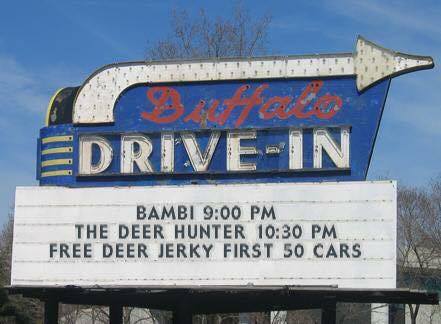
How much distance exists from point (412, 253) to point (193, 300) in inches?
1527

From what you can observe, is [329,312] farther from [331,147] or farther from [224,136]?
[224,136]

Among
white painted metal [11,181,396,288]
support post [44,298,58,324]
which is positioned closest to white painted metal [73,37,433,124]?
white painted metal [11,181,396,288]

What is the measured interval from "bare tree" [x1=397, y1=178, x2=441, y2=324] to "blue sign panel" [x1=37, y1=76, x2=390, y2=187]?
35.3 m

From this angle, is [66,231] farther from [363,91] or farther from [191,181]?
[363,91]

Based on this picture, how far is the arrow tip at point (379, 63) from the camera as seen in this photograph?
1599 cm

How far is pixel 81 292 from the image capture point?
17359 millimetres

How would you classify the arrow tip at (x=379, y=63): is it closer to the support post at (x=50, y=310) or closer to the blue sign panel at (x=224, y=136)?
the blue sign panel at (x=224, y=136)

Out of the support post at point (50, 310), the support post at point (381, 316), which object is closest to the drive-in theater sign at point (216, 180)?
the support post at point (50, 310)

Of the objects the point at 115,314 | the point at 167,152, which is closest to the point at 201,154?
the point at 167,152

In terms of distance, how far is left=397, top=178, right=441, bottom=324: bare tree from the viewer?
168ft

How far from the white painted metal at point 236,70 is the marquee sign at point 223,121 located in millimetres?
18

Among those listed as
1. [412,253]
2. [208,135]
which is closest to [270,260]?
[208,135]

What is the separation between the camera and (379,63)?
1619cm

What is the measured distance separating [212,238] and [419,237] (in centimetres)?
3910
